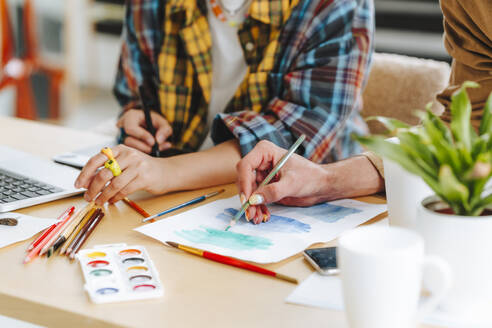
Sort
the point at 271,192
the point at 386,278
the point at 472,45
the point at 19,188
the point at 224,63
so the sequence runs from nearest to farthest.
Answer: the point at 386,278, the point at 271,192, the point at 19,188, the point at 472,45, the point at 224,63

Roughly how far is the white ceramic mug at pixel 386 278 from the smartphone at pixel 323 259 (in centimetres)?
15

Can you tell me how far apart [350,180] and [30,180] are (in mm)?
524

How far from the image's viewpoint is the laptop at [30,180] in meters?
0.95

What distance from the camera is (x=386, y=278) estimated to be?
0.52 metres

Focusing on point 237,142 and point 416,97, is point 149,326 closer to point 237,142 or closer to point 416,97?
point 237,142

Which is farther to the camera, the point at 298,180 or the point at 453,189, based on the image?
the point at 298,180

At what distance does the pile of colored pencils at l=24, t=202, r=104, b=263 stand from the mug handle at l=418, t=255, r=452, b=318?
1.41ft

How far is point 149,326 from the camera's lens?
0.61 m

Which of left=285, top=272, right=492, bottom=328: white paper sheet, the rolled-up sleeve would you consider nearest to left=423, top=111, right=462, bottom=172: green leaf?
left=285, top=272, right=492, bottom=328: white paper sheet

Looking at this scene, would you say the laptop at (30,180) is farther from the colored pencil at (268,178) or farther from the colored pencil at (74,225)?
the colored pencil at (268,178)

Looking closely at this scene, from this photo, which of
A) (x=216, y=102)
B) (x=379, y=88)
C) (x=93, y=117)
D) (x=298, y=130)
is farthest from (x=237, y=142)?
(x=93, y=117)

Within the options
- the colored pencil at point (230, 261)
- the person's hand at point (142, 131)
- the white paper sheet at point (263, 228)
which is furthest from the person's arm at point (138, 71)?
the colored pencil at point (230, 261)

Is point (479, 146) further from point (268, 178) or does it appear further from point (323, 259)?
point (268, 178)

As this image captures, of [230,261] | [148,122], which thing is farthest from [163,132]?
[230,261]
